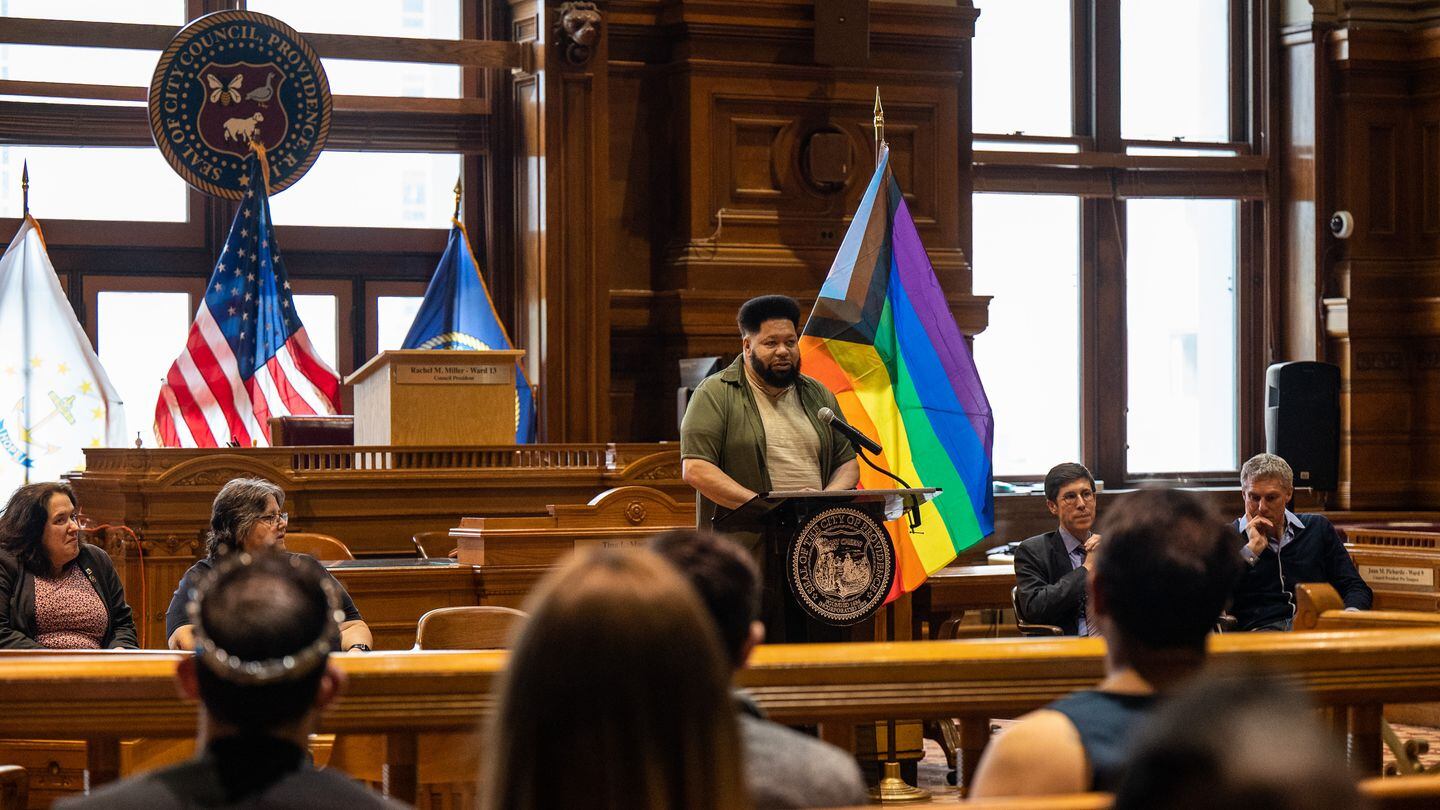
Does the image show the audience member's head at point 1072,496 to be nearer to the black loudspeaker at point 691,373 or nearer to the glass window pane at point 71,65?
the black loudspeaker at point 691,373

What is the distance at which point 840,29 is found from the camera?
31.5 feet

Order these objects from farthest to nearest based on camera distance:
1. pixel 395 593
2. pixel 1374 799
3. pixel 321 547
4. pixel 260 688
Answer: pixel 321 547, pixel 395 593, pixel 1374 799, pixel 260 688

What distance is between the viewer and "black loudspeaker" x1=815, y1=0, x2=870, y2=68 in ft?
31.4

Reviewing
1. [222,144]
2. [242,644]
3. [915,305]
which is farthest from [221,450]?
[242,644]

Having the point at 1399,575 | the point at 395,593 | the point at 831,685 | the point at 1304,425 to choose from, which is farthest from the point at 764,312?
the point at 1304,425

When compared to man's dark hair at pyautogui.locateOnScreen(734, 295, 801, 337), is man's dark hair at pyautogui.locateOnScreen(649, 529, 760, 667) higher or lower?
lower

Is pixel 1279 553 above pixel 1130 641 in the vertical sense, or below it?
below

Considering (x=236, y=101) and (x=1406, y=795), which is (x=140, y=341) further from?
(x=1406, y=795)

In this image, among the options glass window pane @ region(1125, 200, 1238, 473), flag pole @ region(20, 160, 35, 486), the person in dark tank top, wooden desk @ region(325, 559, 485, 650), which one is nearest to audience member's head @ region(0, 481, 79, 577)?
wooden desk @ region(325, 559, 485, 650)

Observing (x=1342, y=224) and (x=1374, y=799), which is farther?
(x=1342, y=224)

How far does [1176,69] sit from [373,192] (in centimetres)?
517

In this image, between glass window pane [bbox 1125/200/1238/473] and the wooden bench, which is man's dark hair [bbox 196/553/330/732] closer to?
the wooden bench

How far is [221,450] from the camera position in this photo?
24.0 feet

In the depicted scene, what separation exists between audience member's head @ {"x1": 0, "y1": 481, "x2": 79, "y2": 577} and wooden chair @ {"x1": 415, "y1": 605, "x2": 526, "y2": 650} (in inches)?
59.6
